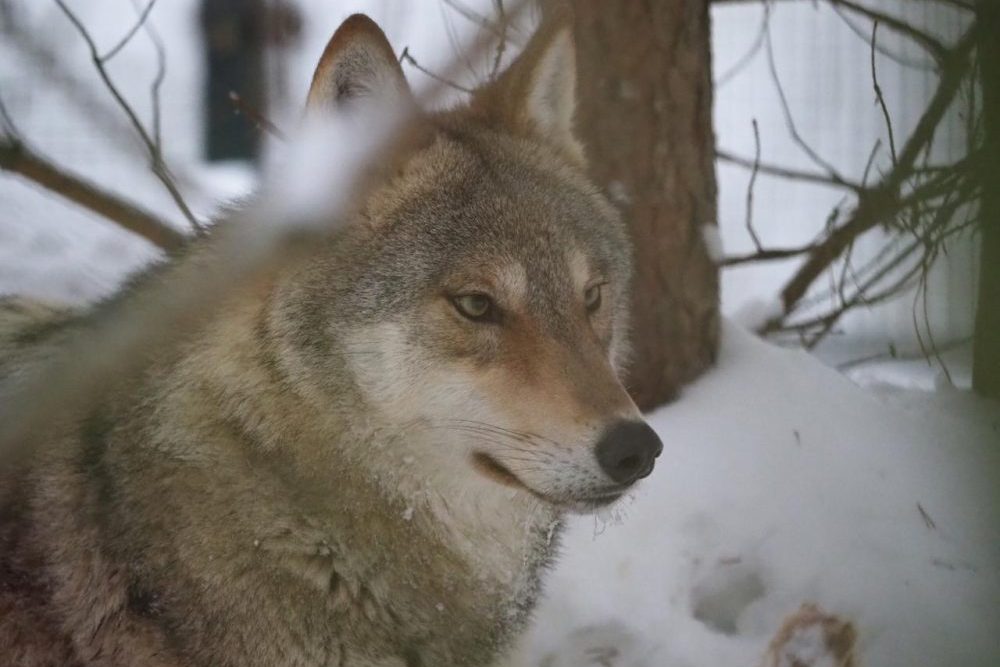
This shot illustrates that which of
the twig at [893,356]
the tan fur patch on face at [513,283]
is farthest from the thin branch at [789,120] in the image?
the tan fur patch on face at [513,283]

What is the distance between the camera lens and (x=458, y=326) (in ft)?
6.96

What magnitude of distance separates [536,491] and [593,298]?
0.57m

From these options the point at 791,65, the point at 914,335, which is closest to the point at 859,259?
the point at 914,335

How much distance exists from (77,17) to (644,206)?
2.24 metres

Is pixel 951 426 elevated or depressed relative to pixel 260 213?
depressed

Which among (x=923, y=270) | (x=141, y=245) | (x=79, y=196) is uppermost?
(x=79, y=196)

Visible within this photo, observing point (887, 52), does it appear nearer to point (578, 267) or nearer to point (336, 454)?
point (578, 267)

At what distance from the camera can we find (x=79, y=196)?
344 cm

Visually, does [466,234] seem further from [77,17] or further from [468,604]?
[77,17]

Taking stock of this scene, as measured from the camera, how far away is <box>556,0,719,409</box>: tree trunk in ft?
10.7

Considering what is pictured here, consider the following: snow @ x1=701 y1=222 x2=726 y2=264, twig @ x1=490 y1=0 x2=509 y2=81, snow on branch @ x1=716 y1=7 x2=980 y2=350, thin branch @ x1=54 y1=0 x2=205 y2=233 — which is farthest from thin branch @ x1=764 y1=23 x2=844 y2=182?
thin branch @ x1=54 y1=0 x2=205 y2=233

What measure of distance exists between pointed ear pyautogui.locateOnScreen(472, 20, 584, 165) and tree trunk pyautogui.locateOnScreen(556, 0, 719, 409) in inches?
24.5

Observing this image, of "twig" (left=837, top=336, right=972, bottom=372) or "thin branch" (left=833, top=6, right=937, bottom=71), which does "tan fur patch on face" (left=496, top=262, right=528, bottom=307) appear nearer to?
"twig" (left=837, top=336, right=972, bottom=372)

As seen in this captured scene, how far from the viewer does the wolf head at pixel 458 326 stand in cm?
200
